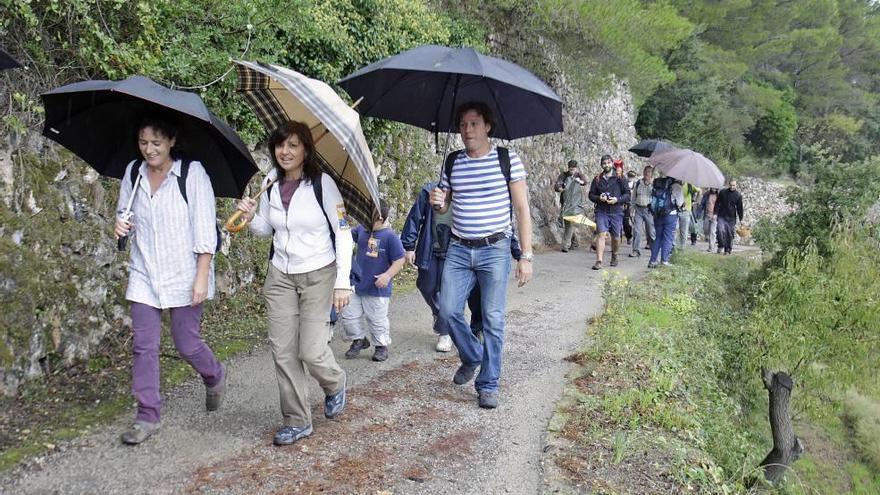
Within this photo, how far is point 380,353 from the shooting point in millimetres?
5797

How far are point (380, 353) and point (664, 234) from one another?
26.0 ft

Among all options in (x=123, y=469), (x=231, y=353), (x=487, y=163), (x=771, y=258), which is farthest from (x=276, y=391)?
(x=771, y=258)

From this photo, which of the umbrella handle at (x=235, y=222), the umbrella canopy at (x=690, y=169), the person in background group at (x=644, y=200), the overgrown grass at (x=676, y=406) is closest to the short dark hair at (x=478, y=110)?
the umbrella handle at (x=235, y=222)

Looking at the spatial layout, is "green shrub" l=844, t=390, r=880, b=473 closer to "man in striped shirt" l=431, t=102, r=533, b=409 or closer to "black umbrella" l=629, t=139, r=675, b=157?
"black umbrella" l=629, t=139, r=675, b=157

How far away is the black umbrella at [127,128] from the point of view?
3.57m

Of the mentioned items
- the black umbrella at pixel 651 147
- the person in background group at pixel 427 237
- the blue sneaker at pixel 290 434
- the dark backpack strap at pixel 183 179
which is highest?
the black umbrella at pixel 651 147

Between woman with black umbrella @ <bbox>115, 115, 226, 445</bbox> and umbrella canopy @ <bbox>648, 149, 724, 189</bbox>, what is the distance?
927 centimetres

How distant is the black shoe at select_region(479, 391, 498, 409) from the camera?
4711mm

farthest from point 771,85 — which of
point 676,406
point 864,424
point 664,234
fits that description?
point 676,406

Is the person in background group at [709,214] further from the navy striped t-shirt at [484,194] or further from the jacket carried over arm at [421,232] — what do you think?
the navy striped t-shirt at [484,194]

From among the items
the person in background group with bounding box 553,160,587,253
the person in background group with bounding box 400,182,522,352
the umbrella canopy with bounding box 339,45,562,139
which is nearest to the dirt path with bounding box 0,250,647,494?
the person in background group with bounding box 400,182,522,352

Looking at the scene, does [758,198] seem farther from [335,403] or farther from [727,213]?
[335,403]

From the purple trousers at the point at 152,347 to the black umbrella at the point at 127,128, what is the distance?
86 cm

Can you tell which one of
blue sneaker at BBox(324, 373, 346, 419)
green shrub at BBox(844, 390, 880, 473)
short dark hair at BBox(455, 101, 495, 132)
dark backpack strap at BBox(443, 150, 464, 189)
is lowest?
green shrub at BBox(844, 390, 880, 473)
